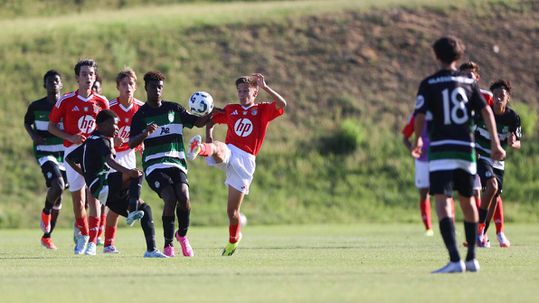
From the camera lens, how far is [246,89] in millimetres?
14820

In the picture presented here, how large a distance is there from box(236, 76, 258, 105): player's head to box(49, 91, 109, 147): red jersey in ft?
6.52

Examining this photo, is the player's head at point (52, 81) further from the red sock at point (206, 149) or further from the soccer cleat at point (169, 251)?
the soccer cleat at point (169, 251)

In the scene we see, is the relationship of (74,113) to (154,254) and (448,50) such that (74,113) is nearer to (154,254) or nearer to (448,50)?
(154,254)

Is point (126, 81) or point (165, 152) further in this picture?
point (126, 81)

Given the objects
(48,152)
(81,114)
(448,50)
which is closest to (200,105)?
(81,114)

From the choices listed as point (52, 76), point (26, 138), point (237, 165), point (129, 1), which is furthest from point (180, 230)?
point (129, 1)

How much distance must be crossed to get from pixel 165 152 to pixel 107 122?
3.09 ft

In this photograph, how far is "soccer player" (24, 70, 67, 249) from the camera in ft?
55.7

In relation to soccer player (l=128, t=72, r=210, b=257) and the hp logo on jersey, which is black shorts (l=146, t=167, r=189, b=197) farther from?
the hp logo on jersey

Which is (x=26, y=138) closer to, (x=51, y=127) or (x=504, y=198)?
(x=504, y=198)

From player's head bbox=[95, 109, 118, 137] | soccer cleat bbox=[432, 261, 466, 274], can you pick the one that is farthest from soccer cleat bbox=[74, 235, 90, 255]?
soccer cleat bbox=[432, 261, 466, 274]

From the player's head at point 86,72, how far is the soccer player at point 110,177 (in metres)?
1.14

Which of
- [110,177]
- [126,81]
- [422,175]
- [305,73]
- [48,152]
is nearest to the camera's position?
[110,177]

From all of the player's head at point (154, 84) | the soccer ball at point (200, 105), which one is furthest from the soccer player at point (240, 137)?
the player's head at point (154, 84)
